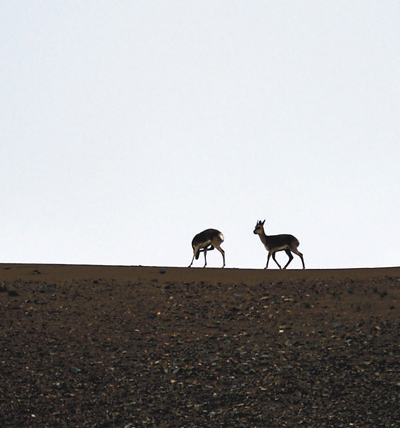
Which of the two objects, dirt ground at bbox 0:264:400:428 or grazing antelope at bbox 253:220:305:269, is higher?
grazing antelope at bbox 253:220:305:269

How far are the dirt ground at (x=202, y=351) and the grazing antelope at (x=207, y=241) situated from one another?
18.5 ft

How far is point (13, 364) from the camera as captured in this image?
76.0 feet

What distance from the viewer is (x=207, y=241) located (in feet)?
124

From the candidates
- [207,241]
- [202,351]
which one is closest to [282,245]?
[207,241]

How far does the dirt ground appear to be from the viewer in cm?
2002

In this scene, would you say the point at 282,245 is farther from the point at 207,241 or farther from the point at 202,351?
the point at 202,351

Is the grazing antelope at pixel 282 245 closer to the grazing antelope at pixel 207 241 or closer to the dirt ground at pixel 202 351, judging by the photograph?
the grazing antelope at pixel 207 241

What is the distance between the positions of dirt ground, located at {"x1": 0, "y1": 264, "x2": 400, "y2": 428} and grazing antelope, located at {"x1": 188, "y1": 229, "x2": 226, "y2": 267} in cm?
564

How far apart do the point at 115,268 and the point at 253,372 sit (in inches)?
583

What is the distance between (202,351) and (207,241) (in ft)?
47.6

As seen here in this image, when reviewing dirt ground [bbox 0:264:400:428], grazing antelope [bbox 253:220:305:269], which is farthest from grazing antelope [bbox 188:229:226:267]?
dirt ground [bbox 0:264:400:428]

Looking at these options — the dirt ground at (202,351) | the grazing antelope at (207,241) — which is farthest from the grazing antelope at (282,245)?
the dirt ground at (202,351)

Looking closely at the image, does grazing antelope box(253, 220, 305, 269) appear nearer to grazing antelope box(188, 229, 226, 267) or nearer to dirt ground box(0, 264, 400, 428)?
grazing antelope box(188, 229, 226, 267)

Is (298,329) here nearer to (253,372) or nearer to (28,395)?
(253,372)
